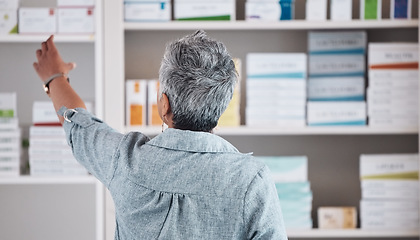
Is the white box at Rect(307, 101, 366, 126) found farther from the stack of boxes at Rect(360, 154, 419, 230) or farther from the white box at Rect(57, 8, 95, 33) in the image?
the white box at Rect(57, 8, 95, 33)

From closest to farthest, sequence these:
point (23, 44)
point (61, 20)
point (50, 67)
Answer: point (50, 67), point (61, 20), point (23, 44)

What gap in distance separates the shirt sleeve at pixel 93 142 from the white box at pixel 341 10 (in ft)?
4.74

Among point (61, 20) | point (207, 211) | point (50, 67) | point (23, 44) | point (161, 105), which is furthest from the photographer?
point (23, 44)

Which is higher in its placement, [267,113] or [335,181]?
[267,113]

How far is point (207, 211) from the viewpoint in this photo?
1097 mm

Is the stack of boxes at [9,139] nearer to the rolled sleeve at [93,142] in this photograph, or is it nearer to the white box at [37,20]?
the white box at [37,20]

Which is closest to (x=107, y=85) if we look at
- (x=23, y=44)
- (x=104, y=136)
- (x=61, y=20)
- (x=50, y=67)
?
(x=61, y=20)

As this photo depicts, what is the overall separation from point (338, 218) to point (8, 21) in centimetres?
158

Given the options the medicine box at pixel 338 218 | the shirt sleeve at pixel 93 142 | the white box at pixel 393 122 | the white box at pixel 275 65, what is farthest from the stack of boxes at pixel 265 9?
the shirt sleeve at pixel 93 142

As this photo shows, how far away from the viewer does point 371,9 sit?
2.45 m

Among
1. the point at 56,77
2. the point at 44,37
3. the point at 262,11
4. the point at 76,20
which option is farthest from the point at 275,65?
the point at 56,77

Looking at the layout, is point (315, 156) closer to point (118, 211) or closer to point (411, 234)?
point (411, 234)

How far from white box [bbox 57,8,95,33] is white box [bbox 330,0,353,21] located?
3.19ft

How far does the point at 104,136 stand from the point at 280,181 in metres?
1.37
